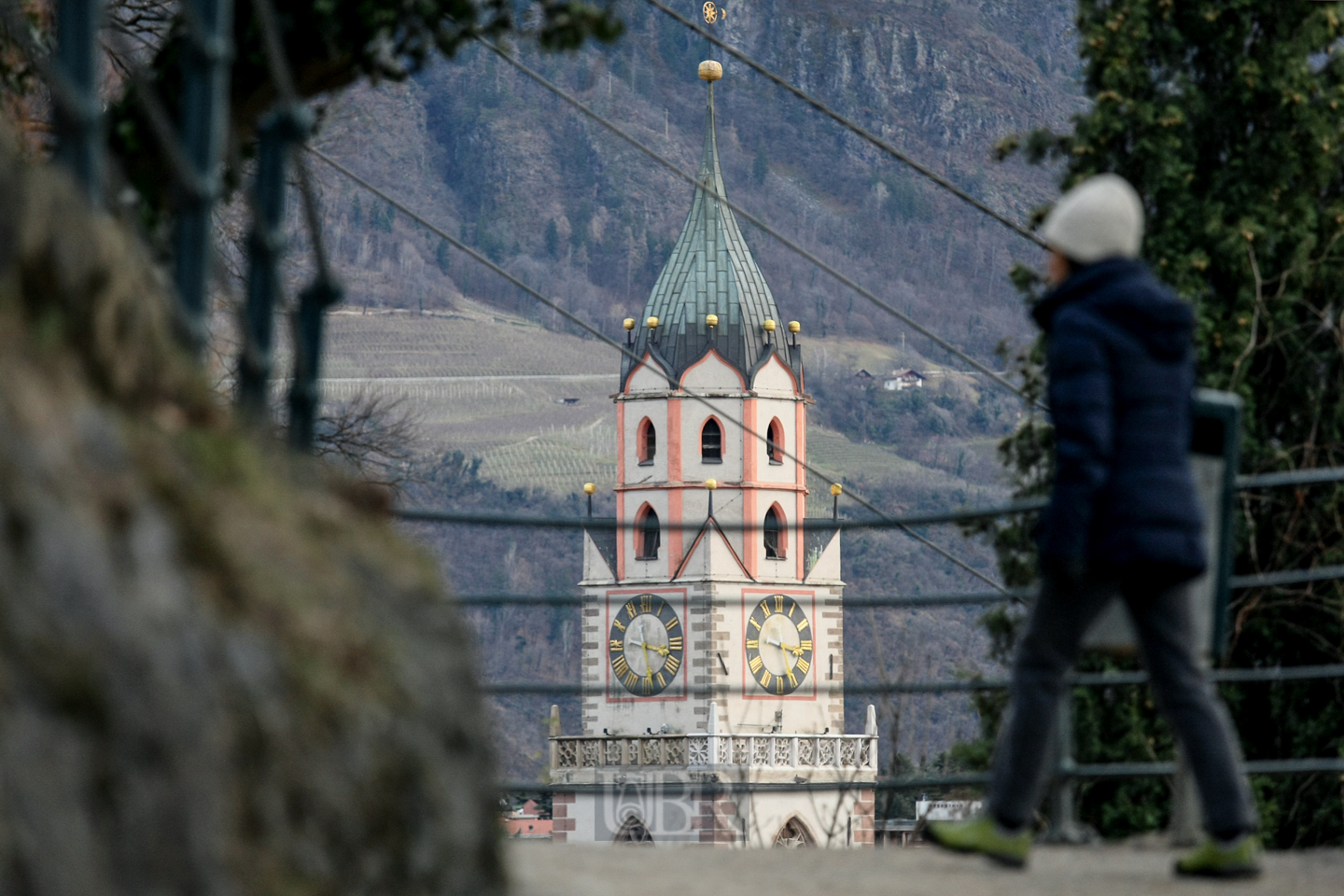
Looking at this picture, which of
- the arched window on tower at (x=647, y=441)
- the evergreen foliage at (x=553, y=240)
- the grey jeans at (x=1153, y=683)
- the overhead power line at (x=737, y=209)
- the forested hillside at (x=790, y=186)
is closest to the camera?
the grey jeans at (x=1153, y=683)

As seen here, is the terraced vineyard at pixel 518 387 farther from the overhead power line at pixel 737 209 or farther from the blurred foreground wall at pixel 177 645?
the blurred foreground wall at pixel 177 645

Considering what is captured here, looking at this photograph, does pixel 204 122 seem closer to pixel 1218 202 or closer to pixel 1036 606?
pixel 1036 606

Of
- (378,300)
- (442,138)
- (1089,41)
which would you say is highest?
(442,138)

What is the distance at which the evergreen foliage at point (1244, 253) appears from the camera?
1114 cm

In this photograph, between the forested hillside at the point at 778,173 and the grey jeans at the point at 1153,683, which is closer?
the grey jeans at the point at 1153,683

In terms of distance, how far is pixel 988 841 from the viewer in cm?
406

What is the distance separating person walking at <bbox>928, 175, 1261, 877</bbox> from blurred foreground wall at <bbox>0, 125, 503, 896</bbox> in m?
1.30

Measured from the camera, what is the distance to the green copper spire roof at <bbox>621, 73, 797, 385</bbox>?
78.1 metres

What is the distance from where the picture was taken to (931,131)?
191000 millimetres

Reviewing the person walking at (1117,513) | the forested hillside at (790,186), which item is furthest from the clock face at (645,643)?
the forested hillside at (790,186)

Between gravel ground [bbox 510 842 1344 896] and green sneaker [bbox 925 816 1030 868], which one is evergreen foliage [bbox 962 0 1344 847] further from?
green sneaker [bbox 925 816 1030 868]

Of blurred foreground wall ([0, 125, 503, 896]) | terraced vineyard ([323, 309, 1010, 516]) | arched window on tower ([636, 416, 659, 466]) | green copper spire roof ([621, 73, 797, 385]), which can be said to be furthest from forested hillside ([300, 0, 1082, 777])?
blurred foreground wall ([0, 125, 503, 896])

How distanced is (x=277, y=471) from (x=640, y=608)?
80503 millimetres

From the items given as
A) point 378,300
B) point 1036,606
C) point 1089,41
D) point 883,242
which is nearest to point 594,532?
point 1089,41
